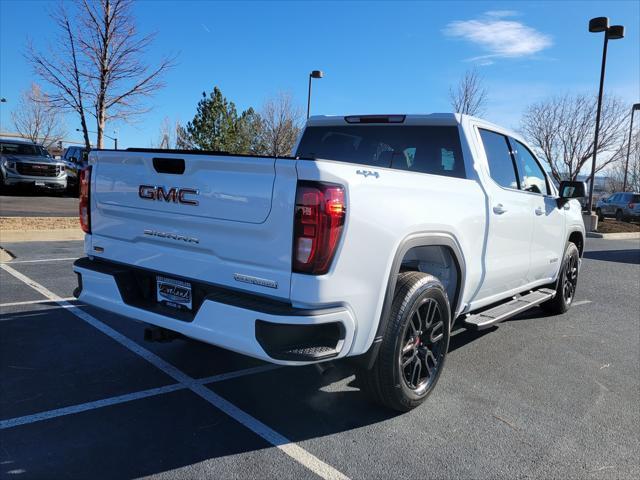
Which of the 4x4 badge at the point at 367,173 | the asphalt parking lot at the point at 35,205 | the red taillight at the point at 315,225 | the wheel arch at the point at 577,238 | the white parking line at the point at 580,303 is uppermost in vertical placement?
the 4x4 badge at the point at 367,173

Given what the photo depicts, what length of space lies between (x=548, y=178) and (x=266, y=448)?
4.22 metres

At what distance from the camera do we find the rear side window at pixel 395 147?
13.8 ft

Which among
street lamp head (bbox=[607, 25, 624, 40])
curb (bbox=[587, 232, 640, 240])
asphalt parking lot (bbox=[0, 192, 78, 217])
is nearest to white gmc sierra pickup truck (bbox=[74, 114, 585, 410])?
asphalt parking lot (bbox=[0, 192, 78, 217])

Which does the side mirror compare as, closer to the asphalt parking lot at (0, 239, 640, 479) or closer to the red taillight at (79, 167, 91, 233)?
the asphalt parking lot at (0, 239, 640, 479)

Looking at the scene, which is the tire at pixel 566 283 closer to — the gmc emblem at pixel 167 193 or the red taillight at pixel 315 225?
the red taillight at pixel 315 225

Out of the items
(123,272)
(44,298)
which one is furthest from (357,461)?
(44,298)

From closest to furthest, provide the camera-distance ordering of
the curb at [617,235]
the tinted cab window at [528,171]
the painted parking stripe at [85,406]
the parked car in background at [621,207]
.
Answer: the painted parking stripe at [85,406] < the tinted cab window at [528,171] < the curb at [617,235] < the parked car in background at [621,207]

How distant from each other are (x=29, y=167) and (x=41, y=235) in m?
8.82

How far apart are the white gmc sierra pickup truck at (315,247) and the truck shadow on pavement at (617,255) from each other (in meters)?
9.30

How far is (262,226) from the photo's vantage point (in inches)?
104

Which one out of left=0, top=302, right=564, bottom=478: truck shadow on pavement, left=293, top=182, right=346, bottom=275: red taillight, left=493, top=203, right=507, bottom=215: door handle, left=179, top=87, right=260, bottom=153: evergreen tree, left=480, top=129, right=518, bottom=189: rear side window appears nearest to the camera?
left=293, top=182, right=346, bottom=275: red taillight

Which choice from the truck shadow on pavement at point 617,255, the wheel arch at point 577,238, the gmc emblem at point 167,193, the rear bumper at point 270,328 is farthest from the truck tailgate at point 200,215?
the truck shadow on pavement at point 617,255

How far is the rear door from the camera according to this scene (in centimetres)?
414

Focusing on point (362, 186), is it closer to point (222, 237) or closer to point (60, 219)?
point (222, 237)
